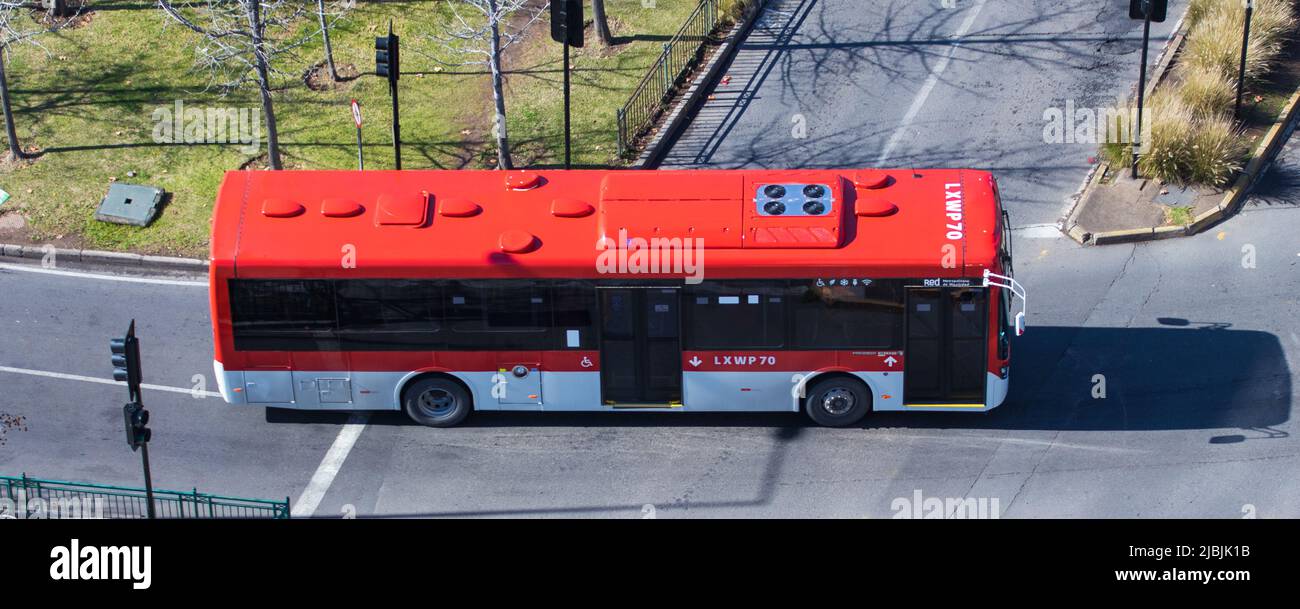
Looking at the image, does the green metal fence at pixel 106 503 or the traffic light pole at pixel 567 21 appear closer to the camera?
the green metal fence at pixel 106 503

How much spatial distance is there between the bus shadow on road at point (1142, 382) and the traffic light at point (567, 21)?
7.81 meters

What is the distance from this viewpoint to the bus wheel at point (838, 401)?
19.0m

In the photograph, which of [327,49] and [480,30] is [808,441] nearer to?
[480,30]

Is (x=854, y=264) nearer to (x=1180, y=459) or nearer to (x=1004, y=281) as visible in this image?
(x=1004, y=281)

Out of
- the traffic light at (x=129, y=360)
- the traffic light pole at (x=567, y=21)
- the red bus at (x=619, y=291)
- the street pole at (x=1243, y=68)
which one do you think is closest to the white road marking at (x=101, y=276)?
the red bus at (x=619, y=291)

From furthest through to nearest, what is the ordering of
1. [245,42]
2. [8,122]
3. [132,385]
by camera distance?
[245,42], [8,122], [132,385]

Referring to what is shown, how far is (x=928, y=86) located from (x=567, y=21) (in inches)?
304

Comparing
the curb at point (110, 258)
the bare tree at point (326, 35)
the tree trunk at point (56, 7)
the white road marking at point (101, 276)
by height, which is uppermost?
the tree trunk at point (56, 7)

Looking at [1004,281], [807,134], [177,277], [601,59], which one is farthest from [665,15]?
[1004,281]

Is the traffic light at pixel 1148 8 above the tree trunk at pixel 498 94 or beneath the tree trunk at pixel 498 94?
above

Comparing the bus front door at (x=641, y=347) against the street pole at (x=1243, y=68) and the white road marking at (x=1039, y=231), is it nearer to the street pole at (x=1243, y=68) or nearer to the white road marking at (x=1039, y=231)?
the white road marking at (x=1039, y=231)

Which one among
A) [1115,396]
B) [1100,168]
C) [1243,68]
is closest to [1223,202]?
[1100,168]

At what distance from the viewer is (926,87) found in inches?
1069

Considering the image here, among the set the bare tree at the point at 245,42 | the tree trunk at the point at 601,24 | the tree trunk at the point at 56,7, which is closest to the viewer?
the bare tree at the point at 245,42
